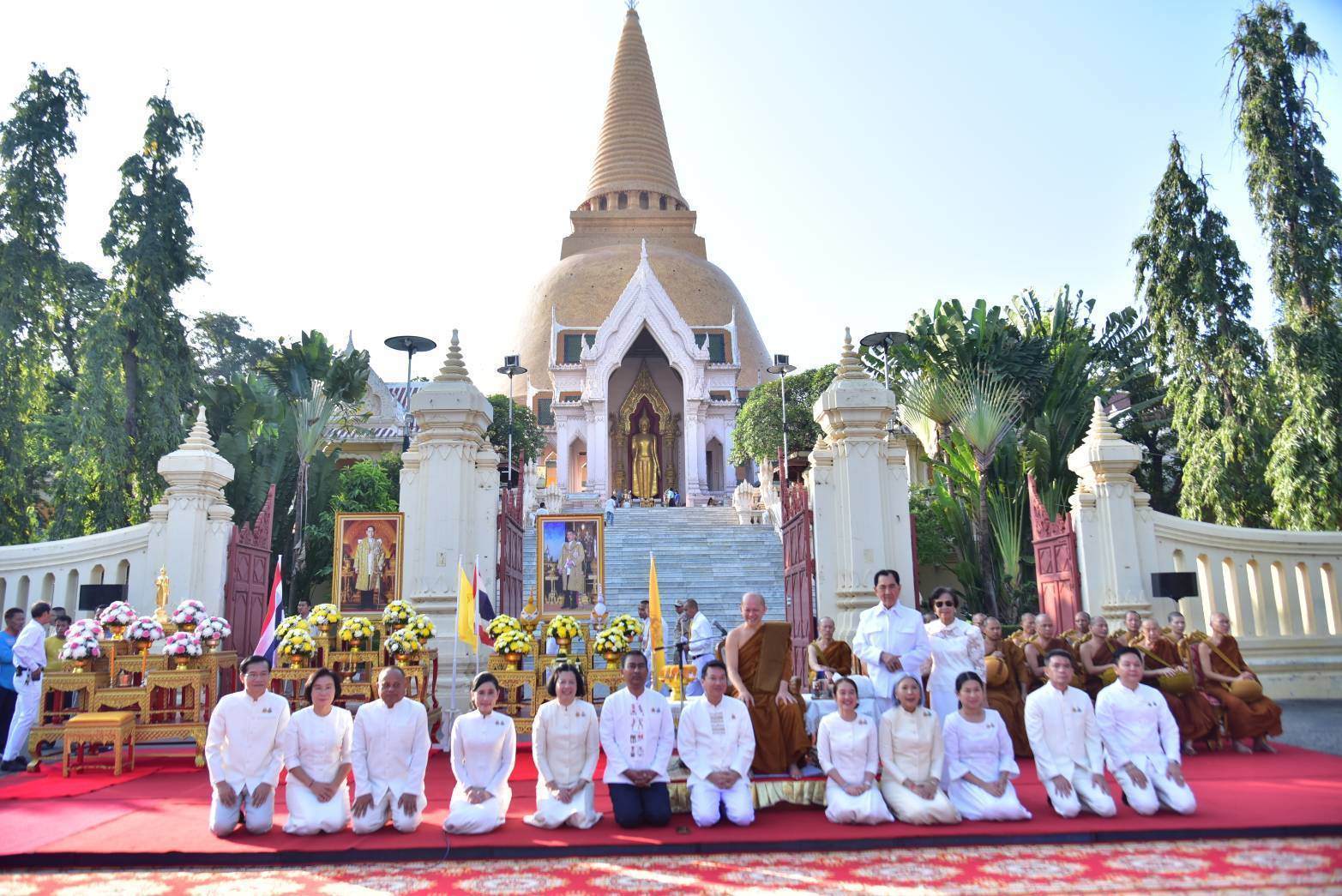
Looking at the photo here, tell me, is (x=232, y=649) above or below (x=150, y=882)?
above

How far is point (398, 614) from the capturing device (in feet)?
28.2

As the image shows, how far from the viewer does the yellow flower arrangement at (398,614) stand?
8.59m

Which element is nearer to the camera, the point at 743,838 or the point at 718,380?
the point at 743,838

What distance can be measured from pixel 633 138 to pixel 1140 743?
45.9 m

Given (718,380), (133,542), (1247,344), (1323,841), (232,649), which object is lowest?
(1323,841)

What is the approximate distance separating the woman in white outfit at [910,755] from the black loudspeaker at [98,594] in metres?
7.47

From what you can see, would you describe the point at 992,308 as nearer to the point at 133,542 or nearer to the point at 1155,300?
the point at 1155,300

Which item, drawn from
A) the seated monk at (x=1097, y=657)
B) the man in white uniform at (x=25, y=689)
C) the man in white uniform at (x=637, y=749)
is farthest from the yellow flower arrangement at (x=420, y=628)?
the seated monk at (x=1097, y=657)

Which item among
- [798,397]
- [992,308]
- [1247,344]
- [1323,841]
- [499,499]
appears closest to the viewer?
[1323,841]

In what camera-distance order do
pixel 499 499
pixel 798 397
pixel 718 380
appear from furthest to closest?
pixel 718 380 → pixel 798 397 → pixel 499 499

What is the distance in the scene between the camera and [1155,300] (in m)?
14.9

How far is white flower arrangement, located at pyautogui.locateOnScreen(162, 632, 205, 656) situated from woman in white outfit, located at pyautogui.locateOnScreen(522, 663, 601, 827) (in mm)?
3848

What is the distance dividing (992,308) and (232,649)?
43.3 feet

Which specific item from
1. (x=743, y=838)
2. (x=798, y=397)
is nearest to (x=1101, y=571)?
(x=743, y=838)
